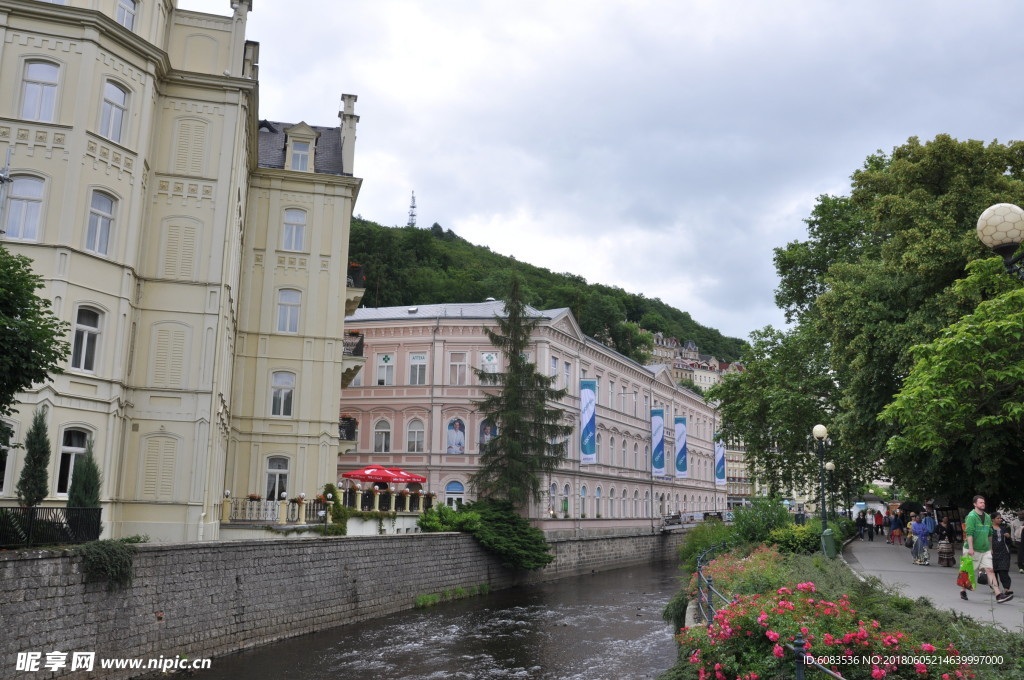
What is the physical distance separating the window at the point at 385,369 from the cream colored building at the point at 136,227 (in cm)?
1827

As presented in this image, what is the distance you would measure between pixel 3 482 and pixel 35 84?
9.88 meters

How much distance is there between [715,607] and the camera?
12930 mm

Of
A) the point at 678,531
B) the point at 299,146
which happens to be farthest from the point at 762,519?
the point at 678,531

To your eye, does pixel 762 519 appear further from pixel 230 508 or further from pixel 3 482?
pixel 3 482

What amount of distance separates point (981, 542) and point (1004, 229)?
7.51 m

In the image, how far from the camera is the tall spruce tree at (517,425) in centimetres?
3838

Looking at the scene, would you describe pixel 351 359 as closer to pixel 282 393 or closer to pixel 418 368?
pixel 282 393

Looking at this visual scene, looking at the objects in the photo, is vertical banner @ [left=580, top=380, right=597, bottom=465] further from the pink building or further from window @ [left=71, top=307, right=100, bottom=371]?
window @ [left=71, top=307, right=100, bottom=371]

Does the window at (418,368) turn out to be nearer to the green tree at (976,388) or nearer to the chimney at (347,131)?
the chimney at (347,131)

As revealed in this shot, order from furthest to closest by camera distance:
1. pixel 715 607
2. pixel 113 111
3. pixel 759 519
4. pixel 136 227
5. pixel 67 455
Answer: pixel 759 519 < pixel 136 227 < pixel 113 111 < pixel 67 455 < pixel 715 607

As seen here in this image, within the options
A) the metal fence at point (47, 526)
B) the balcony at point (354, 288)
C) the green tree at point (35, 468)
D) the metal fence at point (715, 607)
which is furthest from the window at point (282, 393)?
the metal fence at point (715, 607)

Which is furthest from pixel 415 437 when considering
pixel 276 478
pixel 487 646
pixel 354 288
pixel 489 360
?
pixel 487 646

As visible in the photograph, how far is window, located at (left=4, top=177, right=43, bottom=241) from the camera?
20812 millimetres

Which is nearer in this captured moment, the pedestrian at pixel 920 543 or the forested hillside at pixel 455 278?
the pedestrian at pixel 920 543
